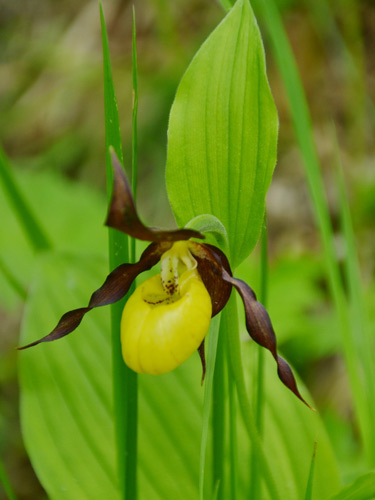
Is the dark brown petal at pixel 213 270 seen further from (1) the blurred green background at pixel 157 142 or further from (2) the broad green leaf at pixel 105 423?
(1) the blurred green background at pixel 157 142

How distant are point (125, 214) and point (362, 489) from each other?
21.0 inches

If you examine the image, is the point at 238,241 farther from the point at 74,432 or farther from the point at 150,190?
the point at 150,190

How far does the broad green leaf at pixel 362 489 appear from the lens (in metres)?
0.84

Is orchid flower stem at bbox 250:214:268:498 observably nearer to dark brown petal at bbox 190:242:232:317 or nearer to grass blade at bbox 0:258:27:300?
dark brown petal at bbox 190:242:232:317

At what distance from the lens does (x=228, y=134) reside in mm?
927

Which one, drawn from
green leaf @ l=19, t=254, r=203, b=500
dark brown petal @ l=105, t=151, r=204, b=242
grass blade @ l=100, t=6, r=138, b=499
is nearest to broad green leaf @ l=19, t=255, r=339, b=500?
green leaf @ l=19, t=254, r=203, b=500

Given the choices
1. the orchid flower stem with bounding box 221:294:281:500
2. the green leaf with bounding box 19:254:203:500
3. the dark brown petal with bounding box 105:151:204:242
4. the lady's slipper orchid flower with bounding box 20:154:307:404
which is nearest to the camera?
the dark brown petal with bounding box 105:151:204:242

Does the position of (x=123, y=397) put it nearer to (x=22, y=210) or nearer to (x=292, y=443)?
(x=292, y=443)

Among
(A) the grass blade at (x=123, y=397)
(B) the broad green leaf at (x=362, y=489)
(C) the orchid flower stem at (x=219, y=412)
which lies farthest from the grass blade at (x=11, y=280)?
(B) the broad green leaf at (x=362, y=489)

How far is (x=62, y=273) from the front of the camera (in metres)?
1.35

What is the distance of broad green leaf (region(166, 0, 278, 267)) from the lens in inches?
35.2

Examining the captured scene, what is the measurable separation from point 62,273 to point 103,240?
1.13 m

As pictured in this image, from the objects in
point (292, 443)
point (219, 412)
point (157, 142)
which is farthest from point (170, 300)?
point (157, 142)

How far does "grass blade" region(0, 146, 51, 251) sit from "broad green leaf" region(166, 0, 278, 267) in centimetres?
53
